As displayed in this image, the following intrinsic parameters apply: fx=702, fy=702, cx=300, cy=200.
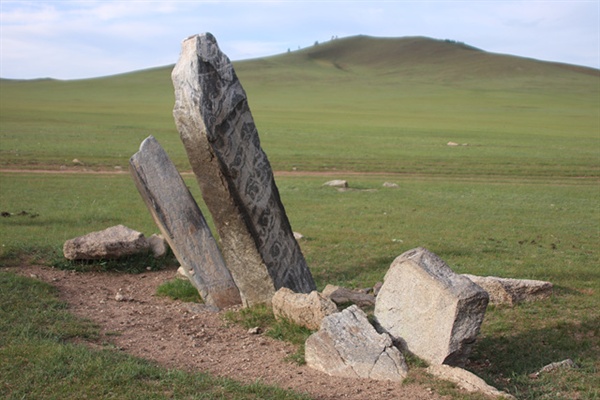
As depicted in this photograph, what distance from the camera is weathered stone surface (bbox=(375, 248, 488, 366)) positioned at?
8008 millimetres

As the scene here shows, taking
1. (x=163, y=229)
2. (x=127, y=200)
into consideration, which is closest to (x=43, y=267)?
(x=163, y=229)

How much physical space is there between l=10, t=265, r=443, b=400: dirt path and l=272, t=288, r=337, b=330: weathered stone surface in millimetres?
453

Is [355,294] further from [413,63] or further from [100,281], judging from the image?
[413,63]

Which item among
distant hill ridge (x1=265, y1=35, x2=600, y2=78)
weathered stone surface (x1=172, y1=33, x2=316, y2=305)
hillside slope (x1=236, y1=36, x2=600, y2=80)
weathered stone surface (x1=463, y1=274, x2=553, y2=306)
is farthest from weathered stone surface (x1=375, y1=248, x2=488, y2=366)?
distant hill ridge (x1=265, y1=35, x2=600, y2=78)

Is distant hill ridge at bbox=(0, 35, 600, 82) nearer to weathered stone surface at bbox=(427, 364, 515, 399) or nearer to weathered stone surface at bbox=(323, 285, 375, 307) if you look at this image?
weathered stone surface at bbox=(323, 285, 375, 307)

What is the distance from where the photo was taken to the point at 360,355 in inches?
317

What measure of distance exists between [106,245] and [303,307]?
5082 mm

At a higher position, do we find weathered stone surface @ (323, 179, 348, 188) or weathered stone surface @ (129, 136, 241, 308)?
weathered stone surface @ (129, 136, 241, 308)

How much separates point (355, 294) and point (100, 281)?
4.60 metres

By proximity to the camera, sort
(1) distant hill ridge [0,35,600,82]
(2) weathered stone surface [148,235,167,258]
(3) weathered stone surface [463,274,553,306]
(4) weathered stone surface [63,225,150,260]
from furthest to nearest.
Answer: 1. (1) distant hill ridge [0,35,600,82]
2. (2) weathered stone surface [148,235,167,258]
3. (4) weathered stone surface [63,225,150,260]
4. (3) weathered stone surface [463,274,553,306]

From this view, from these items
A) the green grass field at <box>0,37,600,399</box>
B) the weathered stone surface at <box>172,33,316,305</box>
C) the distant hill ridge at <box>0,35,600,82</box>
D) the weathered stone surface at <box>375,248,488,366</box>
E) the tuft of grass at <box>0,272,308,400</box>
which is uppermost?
the distant hill ridge at <box>0,35,600,82</box>

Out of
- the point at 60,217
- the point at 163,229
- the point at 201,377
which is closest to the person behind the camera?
the point at 201,377

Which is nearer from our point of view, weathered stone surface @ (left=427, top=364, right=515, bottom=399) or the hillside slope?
weathered stone surface @ (left=427, top=364, right=515, bottom=399)

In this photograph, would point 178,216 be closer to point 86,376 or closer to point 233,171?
point 233,171
